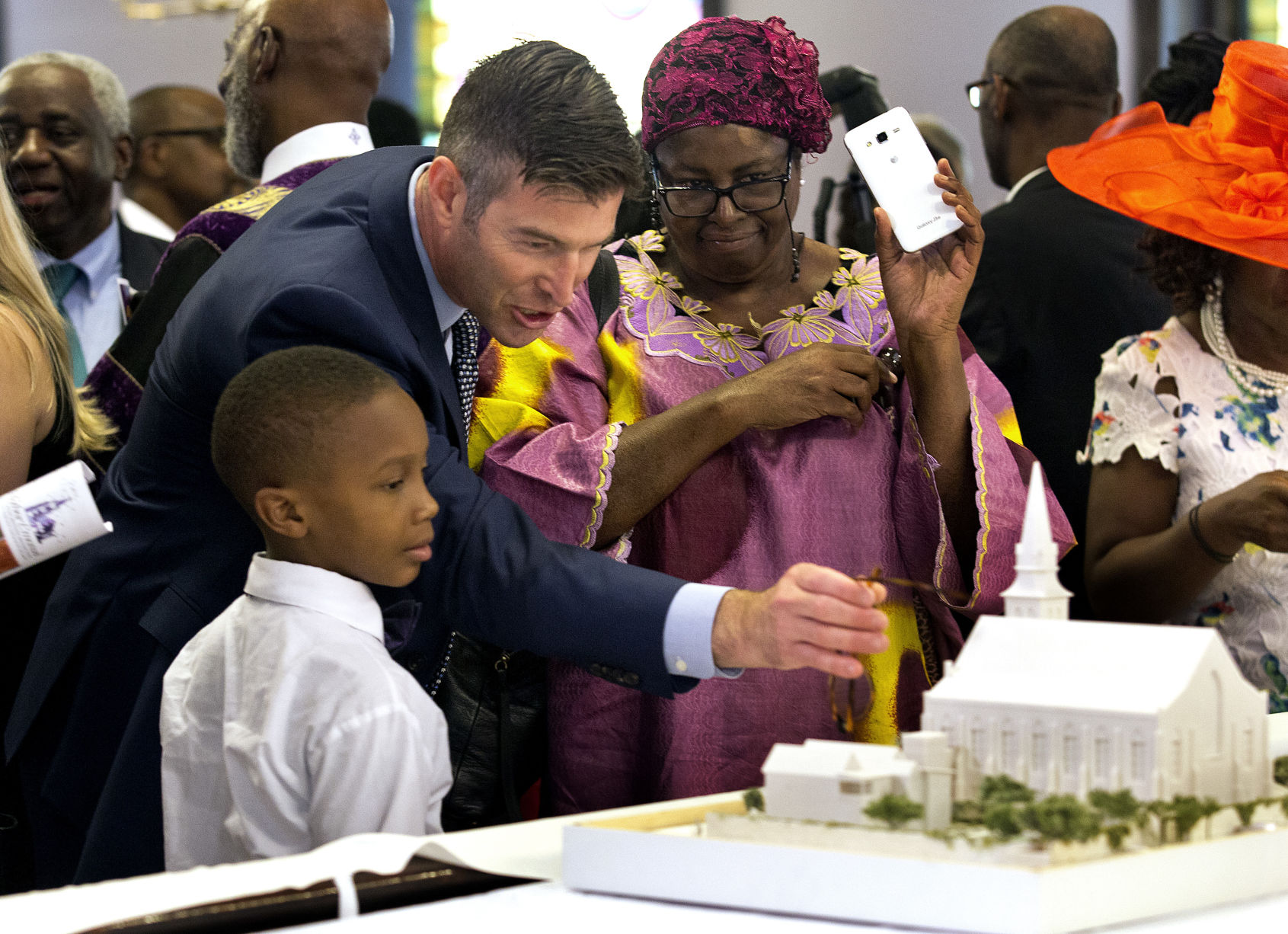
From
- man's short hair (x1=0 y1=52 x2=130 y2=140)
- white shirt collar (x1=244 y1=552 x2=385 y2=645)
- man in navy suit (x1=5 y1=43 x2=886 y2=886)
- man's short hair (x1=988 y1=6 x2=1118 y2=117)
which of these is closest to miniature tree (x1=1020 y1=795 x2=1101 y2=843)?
man in navy suit (x1=5 y1=43 x2=886 y2=886)

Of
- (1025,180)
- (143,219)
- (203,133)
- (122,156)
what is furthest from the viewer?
(203,133)

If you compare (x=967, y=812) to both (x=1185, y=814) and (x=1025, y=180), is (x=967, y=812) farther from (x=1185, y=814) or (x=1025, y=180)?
(x=1025, y=180)

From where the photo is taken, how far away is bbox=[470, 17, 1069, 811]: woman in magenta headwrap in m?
1.92

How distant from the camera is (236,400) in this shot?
65.6 inches

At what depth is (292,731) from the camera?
1587mm

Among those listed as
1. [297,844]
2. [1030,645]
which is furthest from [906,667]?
[297,844]

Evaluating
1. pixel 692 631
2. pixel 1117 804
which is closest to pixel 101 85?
pixel 692 631

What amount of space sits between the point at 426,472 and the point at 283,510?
0.16m

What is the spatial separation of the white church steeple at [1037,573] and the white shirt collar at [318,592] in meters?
0.67

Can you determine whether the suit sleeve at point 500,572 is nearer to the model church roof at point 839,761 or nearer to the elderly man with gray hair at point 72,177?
the model church roof at point 839,761

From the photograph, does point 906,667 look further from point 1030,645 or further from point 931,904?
point 931,904

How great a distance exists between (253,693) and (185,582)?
0.29 meters

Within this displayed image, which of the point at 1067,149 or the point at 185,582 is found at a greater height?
the point at 1067,149

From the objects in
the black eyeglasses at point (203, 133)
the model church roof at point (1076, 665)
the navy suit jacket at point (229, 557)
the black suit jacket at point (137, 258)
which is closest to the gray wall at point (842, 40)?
the navy suit jacket at point (229, 557)
